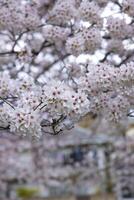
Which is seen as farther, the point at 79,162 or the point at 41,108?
the point at 79,162

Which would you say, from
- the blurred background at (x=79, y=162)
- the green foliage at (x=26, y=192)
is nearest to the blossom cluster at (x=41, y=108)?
the blurred background at (x=79, y=162)

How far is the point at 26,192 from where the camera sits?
21297 millimetres

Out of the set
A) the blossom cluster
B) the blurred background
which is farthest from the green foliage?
the blossom cluster

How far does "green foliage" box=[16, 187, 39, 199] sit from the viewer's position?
21.1 meters

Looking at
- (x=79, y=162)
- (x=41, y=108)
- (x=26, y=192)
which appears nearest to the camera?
(x=41, y=108)

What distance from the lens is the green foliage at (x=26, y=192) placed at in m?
21.1

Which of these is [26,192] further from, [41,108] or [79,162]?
[41,108]

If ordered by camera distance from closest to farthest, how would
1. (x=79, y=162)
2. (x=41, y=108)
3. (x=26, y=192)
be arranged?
(x=41, y=108) < (x=79, y=162) < (x=26, y=192)

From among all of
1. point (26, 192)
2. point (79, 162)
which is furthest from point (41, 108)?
point (26, 192)

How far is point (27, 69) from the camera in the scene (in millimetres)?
5805

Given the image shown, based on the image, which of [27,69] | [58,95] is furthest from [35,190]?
[58,95]

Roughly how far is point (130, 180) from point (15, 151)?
135 inches

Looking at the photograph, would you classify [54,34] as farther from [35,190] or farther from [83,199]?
[35,190]

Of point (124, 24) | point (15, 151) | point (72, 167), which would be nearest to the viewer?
point (124, 24)
